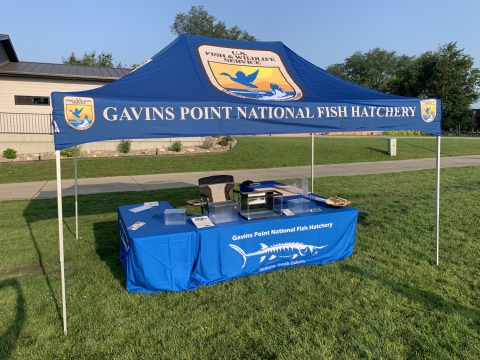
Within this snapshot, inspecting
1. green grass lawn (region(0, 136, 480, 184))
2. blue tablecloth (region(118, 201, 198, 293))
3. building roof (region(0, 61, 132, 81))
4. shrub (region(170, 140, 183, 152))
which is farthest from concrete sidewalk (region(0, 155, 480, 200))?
building roof (region(0, 61, 132, 81))

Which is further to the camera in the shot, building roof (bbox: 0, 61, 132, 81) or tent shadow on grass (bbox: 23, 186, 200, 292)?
building roof (bbox: 0, 61, 132, 81)

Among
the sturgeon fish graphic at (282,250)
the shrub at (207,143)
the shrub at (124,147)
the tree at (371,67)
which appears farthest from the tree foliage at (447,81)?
the sturgeon fish graphic at (282,250)

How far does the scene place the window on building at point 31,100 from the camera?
18.9 m

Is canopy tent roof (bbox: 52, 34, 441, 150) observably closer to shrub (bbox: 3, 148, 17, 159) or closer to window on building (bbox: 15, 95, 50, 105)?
shrub (bbox: 3, 148, 17, 159)

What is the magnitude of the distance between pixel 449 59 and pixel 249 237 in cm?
4989

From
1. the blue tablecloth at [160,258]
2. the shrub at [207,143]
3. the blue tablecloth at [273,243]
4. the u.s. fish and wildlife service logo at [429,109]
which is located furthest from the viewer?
the shrub at [207,143]

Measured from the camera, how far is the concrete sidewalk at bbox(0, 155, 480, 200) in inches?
399

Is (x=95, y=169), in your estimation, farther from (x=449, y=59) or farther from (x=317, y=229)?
(x=449, y=59)

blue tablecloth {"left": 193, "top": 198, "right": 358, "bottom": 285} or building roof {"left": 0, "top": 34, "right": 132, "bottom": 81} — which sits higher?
building roof {"left": 0, "top": 34, "right": 132, "bottom": 81}

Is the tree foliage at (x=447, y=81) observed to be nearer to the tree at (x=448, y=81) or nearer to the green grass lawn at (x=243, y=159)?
the tree at (x=448, y=81)

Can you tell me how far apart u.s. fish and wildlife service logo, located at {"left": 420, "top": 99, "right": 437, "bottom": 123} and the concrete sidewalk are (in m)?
7.70

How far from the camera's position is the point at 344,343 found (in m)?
2.92

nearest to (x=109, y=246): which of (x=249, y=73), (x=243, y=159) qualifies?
(x=249, y=73)

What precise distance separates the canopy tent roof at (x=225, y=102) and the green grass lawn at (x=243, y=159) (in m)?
9.43
